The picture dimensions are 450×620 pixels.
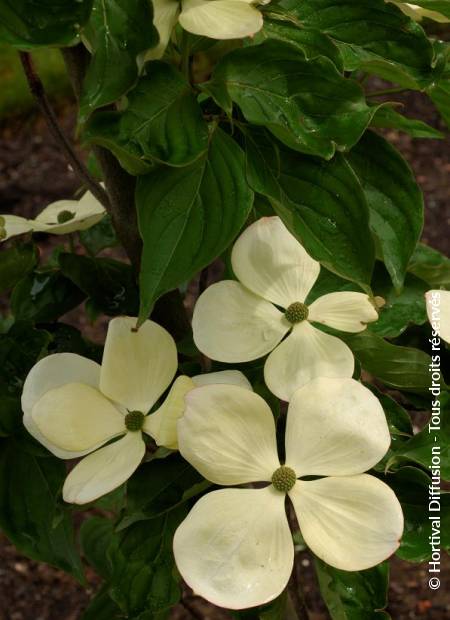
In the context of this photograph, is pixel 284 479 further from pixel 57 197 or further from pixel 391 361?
pixel 57 197

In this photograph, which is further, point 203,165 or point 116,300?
point 116,300

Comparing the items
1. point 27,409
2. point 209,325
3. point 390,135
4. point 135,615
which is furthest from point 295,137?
point 390,135

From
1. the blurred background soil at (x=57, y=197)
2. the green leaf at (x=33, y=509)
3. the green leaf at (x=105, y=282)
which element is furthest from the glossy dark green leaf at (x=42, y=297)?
the blurred background soil at (x=57, y=197)

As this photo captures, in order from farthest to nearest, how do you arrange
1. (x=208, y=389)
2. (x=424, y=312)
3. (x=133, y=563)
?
(x=424, y=312), (x=133, y=563), (x=208, y=389)

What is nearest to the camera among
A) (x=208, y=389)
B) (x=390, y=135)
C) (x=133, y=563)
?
(x=208, y=389)

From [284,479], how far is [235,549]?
0.07 meters

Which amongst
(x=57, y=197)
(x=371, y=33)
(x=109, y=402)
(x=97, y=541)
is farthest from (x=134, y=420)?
(x=57, y=197)

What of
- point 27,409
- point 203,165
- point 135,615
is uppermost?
point 203,165

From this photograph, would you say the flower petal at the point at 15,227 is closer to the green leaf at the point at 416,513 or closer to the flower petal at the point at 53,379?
the flower petal at the point at 53,379

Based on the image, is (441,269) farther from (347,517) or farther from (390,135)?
(390,135)

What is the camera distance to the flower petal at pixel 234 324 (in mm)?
697

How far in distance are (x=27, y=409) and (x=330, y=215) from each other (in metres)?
0.27

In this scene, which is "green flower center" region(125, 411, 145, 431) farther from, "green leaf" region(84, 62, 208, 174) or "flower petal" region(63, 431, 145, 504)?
"green leaf" region(84, 62, 208, 174)

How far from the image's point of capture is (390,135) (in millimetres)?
2729
